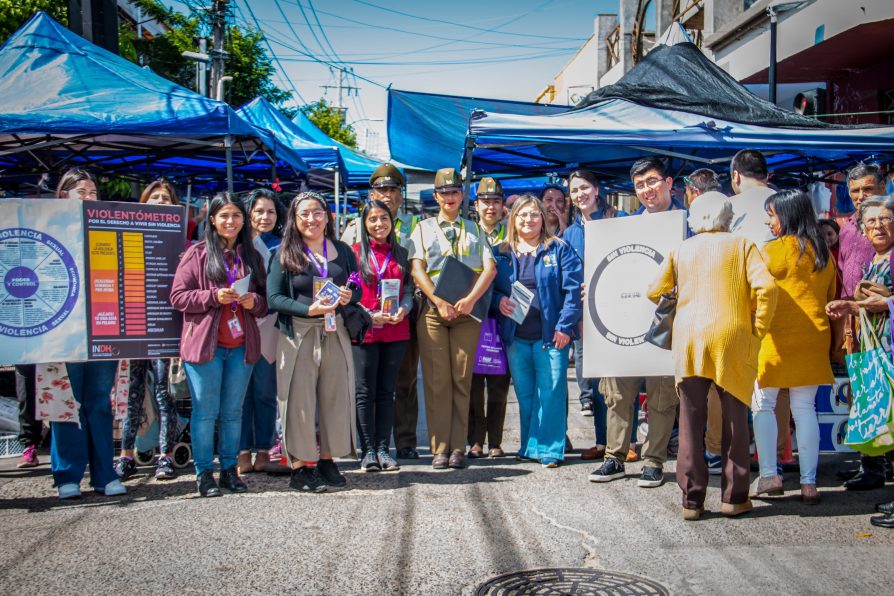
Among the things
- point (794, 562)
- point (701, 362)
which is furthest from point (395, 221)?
point (794, 562)

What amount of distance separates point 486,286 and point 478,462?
4.81 feet

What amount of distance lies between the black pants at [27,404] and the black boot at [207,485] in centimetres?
212

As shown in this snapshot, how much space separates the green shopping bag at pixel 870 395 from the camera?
17.4 feet

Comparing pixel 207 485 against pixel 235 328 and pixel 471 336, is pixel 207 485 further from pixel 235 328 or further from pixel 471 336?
pixel 471 336

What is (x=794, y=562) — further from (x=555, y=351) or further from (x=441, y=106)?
(x=441, y=106)

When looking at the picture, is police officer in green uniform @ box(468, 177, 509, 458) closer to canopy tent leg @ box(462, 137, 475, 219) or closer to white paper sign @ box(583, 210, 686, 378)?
canopy tent leg @ box(462, 137, 475, 219)

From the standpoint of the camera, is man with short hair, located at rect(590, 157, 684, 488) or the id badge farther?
man with short hair, located at rect(590, 157, 684, 488)

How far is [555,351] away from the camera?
6.93 meters

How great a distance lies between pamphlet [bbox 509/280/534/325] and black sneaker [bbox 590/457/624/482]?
1.31 m

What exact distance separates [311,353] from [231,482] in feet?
3.51

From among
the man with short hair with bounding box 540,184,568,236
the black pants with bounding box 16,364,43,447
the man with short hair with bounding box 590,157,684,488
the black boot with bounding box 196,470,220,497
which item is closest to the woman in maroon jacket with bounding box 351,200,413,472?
the black boot with bounding box 196,470,220,497

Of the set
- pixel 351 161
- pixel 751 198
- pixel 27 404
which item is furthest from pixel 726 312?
pixel 351 161

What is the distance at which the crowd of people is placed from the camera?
542cm

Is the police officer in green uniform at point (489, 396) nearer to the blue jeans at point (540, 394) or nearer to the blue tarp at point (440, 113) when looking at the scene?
the blue jeans at point (540, 394)
